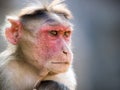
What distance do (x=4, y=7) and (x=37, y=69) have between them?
3516 millimetres

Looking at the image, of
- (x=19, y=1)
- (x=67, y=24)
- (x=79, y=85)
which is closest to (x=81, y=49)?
(x=79, y=85)

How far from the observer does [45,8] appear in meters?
5.71

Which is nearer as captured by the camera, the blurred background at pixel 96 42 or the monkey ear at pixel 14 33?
the monkey ear at pixel 14 33

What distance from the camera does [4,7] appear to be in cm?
898

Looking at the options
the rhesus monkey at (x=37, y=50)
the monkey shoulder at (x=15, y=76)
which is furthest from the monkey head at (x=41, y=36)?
the monkey shoulder at (x=15, y=76)

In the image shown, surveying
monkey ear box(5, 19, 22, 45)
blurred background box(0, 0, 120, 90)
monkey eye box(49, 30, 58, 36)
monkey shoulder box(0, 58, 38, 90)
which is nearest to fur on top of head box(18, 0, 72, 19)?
monkey ear box(5, 19, 22, 45)

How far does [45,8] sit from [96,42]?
3885mm

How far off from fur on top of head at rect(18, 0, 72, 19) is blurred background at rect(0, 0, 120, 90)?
3081 millimetres

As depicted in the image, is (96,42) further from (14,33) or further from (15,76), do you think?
(15,76)

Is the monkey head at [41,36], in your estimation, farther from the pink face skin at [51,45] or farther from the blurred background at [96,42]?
the blurred background at [96,42]

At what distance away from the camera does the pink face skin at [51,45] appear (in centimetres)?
543

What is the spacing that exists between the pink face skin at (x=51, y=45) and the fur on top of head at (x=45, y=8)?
0.62 feet

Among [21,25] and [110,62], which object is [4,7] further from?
[21,25]

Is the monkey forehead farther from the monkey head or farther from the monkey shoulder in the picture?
the monkey shoulder
